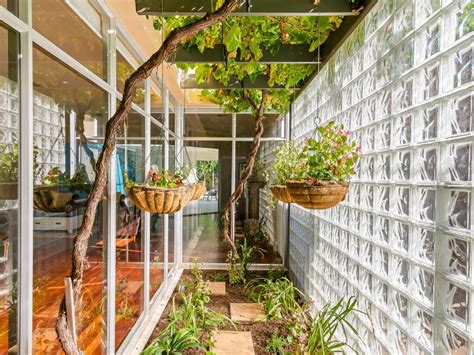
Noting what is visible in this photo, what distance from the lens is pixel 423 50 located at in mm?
1353

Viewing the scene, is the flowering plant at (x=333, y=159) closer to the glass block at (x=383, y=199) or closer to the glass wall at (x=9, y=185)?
the glass block at (x=383, y=199)

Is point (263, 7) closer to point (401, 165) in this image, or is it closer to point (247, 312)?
point (401, 165)

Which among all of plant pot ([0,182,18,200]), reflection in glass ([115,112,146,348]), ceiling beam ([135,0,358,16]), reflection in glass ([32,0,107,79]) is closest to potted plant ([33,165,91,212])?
plant pot ([0,182,18,200])

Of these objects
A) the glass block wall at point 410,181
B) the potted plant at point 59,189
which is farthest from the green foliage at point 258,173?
the potted plant at point 59,189

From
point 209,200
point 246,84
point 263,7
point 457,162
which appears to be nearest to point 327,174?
point 457,162

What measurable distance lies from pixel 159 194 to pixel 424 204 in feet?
4.45

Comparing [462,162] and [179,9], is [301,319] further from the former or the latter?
[179,9]

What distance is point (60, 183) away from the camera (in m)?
1.60

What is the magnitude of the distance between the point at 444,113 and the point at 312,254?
2203 mm

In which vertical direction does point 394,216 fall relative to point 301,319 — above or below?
above

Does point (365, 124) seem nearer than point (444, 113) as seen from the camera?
No

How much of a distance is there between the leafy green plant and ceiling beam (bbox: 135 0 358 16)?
2368mm

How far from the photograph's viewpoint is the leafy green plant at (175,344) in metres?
2.18

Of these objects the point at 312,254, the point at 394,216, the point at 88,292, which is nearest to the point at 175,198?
the point at 88,292
